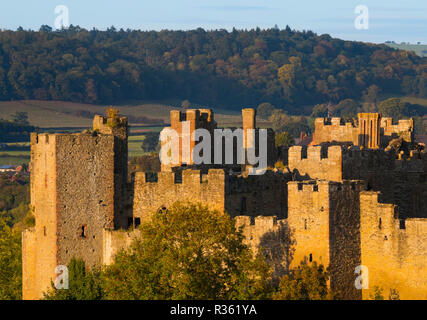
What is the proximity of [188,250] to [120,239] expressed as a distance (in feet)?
24.3

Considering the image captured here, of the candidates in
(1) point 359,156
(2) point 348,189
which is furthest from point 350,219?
(1) point 359,156

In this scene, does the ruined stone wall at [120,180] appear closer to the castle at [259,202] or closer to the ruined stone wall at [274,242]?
the castle at [259,202]

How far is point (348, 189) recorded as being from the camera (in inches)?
1860

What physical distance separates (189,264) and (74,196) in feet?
31.6

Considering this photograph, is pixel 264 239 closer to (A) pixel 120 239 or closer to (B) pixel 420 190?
(A) pixel 120 239

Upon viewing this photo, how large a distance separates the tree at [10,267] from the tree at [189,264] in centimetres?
1273

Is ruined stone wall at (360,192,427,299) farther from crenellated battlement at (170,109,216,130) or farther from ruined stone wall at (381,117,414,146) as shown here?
ruined stone wall at (381,117,414,146)

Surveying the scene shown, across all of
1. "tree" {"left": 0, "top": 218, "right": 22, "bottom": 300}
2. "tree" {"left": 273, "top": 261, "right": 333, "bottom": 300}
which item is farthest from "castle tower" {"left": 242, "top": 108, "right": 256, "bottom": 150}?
"tree" {"left": 273, "top": 261, "right": 333, "bottom": 300}

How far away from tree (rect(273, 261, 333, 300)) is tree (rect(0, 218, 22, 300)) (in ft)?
59.5

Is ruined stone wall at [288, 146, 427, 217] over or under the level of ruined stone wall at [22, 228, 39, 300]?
over

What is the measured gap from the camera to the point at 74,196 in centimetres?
5350

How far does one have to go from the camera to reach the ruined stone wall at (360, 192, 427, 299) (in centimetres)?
4569

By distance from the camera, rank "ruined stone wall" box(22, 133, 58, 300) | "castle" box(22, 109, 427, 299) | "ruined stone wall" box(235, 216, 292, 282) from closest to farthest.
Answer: "castle" box(22, 109, 427, 299), "ruined stone wall" box(235, 216, 292, 282), "ruined stone wall" box(22, 133, 58, 300)

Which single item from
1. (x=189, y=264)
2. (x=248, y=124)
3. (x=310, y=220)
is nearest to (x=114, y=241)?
(x=189, y=264)
